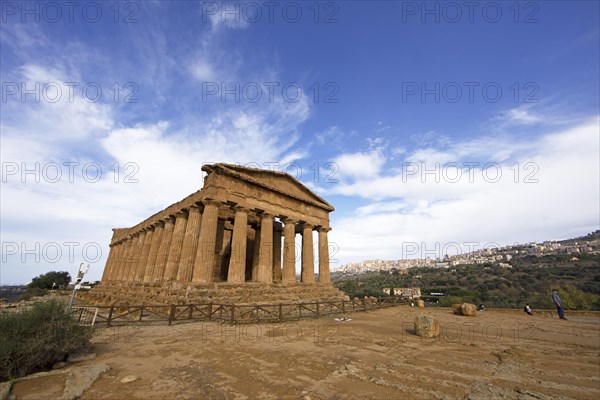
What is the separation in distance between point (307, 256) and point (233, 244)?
782 cm

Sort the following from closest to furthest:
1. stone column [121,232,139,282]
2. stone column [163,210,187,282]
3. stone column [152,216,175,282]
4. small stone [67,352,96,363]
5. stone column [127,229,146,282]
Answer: small stone [67,352,96,363]
stone column [163,210,187,282]
stone column [152,216,175,282]
stone column [127,229,146,282]
stone column [121,232,139,282]

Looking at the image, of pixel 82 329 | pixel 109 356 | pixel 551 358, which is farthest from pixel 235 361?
pixel 551 358

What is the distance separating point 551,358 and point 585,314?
14.9 meters

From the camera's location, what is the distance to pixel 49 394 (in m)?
4.57

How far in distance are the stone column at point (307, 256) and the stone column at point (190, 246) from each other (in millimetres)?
9143

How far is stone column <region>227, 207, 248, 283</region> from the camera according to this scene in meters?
17.2

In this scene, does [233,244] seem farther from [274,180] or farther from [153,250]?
[153,250]

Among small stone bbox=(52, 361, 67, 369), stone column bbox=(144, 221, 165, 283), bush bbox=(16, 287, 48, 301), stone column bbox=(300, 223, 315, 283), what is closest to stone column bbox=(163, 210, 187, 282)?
stone column bbox=(144, 221, 165, 283)

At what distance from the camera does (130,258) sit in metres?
30.9

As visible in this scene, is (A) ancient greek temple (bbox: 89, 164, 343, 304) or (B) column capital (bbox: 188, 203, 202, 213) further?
(B) column capital (bbox: 188, 203, 202, 213)

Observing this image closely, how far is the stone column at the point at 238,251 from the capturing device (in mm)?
17156

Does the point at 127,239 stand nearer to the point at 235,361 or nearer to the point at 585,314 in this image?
the point at 235,361

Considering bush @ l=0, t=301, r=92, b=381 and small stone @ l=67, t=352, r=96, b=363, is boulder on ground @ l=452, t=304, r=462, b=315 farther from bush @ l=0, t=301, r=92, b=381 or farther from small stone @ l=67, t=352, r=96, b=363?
bush @ l=0, t=301, r=92, b=381

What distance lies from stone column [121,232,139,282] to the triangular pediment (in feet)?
60.7
